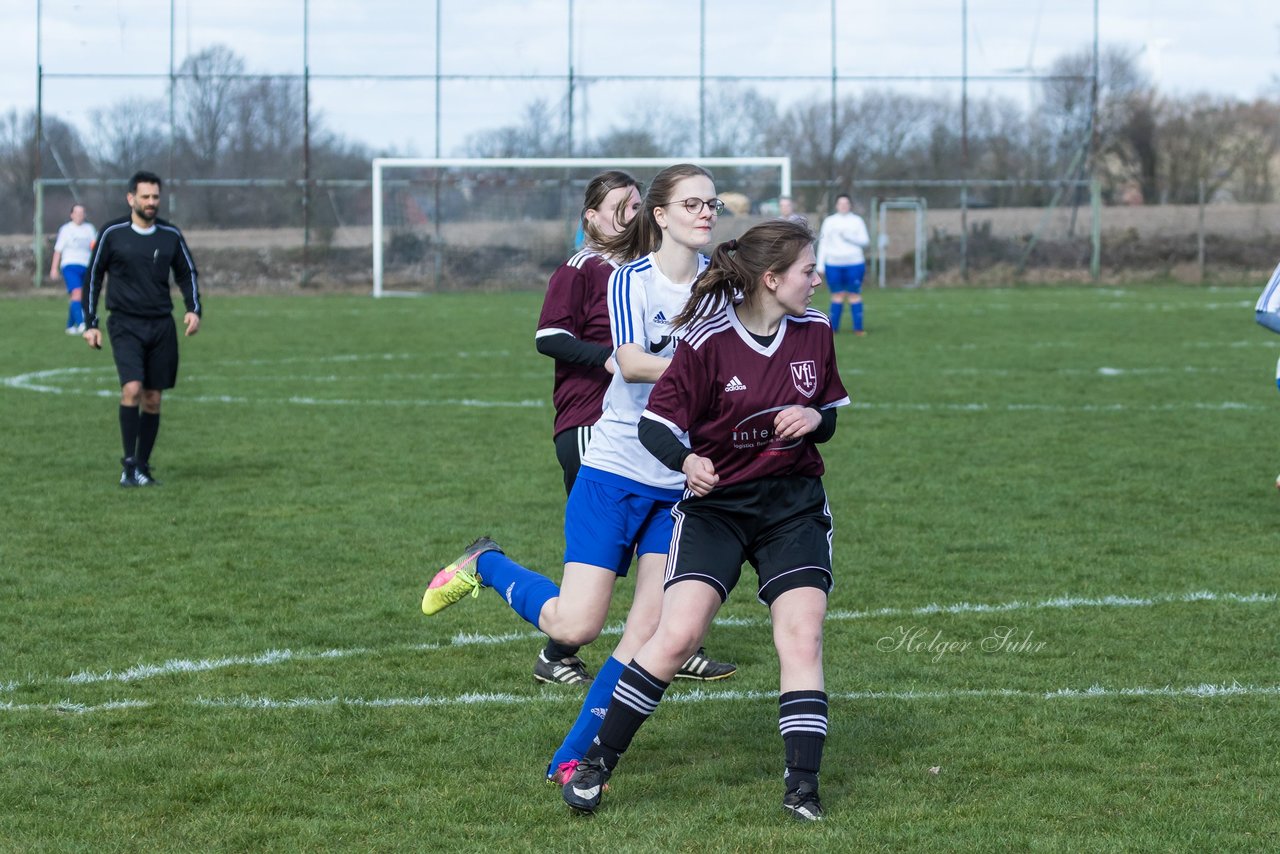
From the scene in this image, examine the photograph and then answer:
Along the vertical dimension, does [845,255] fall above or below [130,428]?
above

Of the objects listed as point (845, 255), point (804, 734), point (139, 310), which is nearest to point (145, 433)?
point (139, 310)

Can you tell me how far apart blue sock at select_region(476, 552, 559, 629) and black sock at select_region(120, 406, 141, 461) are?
5378mm

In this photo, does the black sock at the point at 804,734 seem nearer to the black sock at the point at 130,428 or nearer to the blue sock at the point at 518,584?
the blue sock at the point at 518,584

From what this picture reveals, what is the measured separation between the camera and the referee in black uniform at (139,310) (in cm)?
1024

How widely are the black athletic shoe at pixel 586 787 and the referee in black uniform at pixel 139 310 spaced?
6565 millimetres

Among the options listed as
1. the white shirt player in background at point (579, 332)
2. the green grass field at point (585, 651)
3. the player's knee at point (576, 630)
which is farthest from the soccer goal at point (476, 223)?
the player's knee at point (576, 630)

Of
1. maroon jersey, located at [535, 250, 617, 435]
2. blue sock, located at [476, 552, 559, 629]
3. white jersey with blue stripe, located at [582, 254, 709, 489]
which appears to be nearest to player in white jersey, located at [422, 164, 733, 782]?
white jersey with blue stripe, located at [582, 254, 709, 489]

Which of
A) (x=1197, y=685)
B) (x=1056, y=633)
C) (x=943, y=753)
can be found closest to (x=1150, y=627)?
(x=1056, y=633)

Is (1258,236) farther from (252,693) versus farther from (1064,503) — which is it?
(252,693)

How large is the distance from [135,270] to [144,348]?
50 cm

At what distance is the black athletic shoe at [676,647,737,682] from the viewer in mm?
5887

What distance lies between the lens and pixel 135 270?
1028cm

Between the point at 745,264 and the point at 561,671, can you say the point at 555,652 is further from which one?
the point at 745,264

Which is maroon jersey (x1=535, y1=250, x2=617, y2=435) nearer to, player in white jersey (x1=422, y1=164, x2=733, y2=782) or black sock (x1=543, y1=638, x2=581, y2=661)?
player in white jersey (x1=422, y1=164, x2=733, y2=782)
